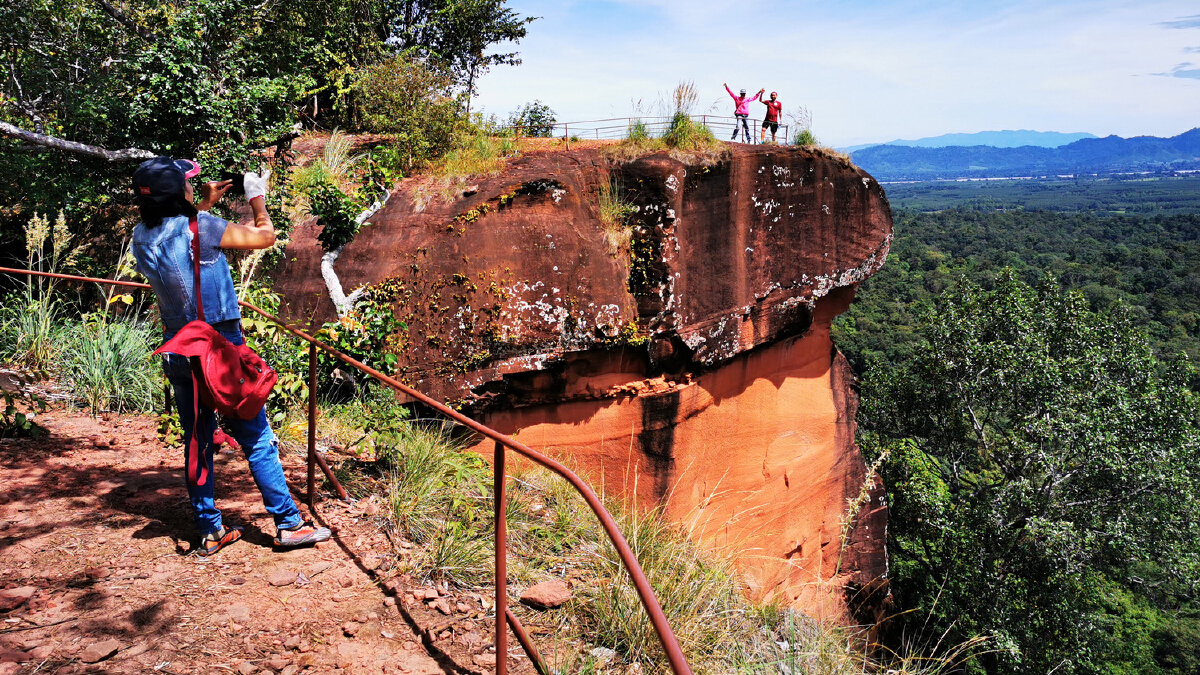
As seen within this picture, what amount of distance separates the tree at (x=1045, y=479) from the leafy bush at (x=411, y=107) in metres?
11.8

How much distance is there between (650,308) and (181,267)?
20.9ft

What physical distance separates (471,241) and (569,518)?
14.2ft

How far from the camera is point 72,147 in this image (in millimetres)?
7961

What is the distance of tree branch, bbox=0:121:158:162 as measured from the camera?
7.59m

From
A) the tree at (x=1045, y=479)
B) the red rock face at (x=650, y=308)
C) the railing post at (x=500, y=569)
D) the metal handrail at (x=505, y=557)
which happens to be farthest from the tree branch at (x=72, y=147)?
the tree at (x=1045, y=479)

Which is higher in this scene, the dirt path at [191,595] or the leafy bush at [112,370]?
the leafy bush at [112,370]

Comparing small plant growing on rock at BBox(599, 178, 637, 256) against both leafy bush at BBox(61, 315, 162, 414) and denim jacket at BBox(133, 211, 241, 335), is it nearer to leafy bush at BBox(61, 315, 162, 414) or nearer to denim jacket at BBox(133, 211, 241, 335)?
leafy bush at BBox(61, 315, 162, 414)

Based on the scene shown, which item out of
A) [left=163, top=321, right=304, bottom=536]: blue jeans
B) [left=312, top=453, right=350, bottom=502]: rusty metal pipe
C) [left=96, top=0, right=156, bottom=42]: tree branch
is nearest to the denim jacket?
[left=163, top=321, right=304, bottom=536]: blue jeans

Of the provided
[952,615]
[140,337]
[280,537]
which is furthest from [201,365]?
[952,615]

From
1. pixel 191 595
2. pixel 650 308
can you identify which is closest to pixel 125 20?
pixel 650 308

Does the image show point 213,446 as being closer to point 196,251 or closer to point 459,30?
point 196,251

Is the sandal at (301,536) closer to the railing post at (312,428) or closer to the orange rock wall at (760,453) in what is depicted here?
the railing post at (312,428)

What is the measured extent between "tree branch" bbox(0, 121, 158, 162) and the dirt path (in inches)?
184

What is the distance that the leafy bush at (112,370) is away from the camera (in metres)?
5.94
